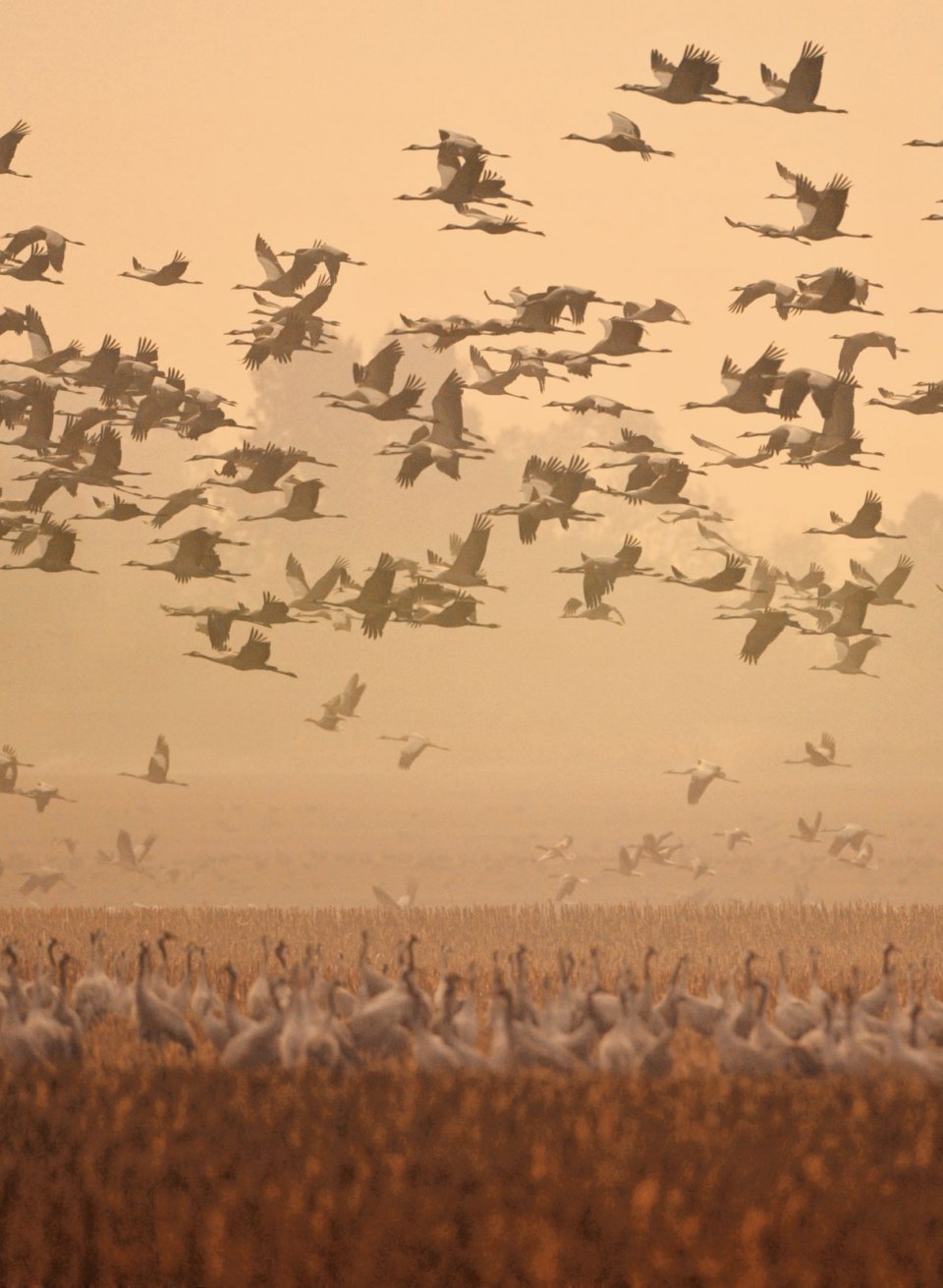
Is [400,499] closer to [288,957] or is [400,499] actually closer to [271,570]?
[271,570]

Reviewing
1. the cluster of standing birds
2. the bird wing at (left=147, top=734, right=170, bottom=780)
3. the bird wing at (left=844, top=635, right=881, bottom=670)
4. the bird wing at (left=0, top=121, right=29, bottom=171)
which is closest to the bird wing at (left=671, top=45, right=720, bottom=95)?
the cluster of standing birds

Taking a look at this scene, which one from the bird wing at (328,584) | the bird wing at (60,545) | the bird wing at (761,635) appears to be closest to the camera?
the bird wing at (761,635)

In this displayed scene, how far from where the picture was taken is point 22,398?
98.9 feet

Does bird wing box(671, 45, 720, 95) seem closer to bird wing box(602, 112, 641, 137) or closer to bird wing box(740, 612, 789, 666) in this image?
bird wing box(602, 112, 641, 137)

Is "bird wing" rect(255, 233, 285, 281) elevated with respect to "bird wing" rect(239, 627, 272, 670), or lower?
elevated

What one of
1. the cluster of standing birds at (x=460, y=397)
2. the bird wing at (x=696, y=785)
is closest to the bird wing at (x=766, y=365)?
the cluster of standing birds at (x=460, y=397)

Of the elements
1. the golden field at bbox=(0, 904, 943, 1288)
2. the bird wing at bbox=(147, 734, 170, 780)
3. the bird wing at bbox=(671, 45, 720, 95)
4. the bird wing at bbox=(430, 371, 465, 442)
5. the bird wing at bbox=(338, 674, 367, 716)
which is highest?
the bird wing at bbox=(671, 45, 720, 95)

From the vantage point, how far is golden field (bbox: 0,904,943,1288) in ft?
47.9

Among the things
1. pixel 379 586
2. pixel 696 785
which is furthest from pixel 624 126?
pixel 696 785

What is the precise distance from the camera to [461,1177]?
1659cm

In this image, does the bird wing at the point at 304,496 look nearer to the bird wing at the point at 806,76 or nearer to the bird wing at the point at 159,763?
the bird wing at the point at 806,76

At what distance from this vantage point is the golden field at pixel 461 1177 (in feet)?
47.9

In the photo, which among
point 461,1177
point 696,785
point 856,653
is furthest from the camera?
point 696,785

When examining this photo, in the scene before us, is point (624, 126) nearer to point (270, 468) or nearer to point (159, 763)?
point (270, 468)
